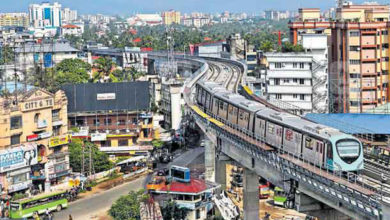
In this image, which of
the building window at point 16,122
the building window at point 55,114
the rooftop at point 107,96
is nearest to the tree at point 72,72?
the rooftop at point 107,96

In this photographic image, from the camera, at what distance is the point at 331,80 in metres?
49.5

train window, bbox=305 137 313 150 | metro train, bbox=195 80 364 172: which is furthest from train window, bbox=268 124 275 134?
train window, bbox=305 137 313 150

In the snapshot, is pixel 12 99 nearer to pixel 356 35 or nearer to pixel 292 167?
pixel 292 167

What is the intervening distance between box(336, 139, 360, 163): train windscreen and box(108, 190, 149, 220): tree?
41.2 feet

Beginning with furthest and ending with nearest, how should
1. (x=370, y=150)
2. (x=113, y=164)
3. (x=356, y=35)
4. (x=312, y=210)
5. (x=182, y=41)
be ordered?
(x=182, y=41) → (x=356, y=35) → (x=113, y=164) → (x=370, y=150) → (x=312, y=210)

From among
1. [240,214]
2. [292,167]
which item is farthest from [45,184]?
[292,167]

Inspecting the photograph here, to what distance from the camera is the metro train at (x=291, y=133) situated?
65.9 ft

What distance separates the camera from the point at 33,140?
126 feet

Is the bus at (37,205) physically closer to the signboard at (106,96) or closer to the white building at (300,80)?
the signboard at (106,96)

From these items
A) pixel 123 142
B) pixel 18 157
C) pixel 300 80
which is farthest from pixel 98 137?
pixel 300 80

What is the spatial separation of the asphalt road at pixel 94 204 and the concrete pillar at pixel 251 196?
31.2 feet

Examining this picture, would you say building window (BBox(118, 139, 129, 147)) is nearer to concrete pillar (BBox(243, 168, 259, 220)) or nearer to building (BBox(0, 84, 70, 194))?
building (BBox(0, 84, 70, 194))

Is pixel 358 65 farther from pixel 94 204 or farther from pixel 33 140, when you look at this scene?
pixel 33 140

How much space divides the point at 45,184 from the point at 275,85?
19925 millimetres
